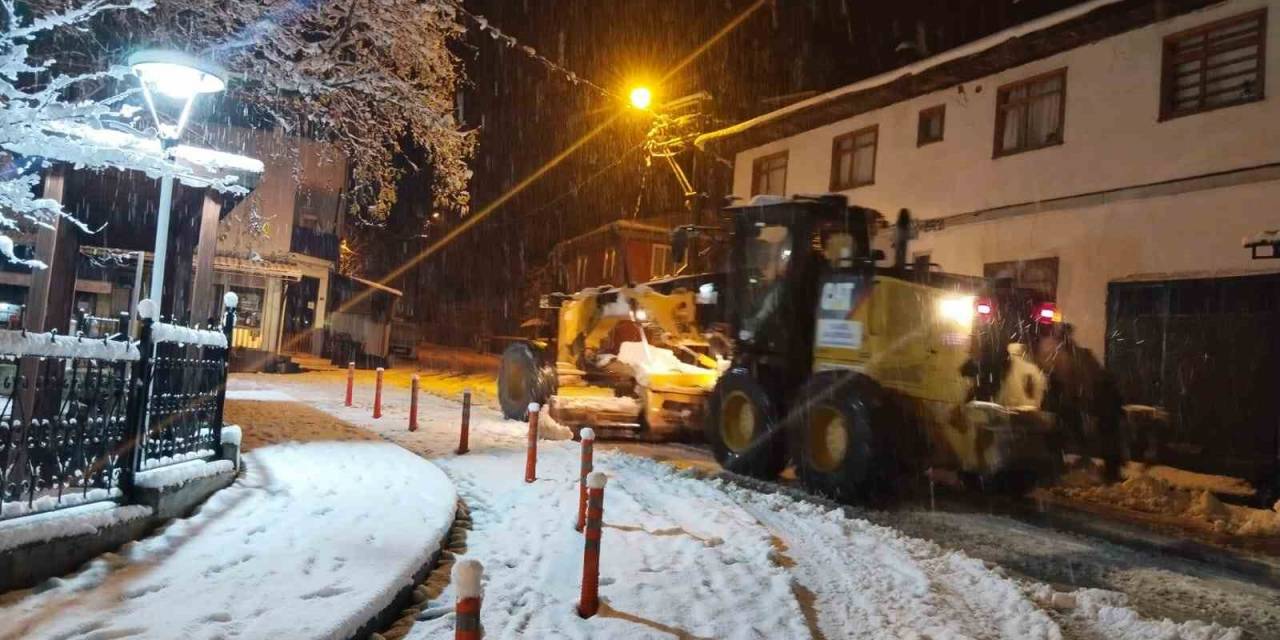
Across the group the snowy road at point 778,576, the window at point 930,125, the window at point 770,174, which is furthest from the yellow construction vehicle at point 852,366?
the window at point 770,174

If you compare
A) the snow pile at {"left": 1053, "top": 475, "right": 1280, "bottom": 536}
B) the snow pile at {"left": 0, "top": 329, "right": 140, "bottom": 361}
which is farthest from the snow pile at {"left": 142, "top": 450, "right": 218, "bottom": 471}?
the snow pile at {"left": 1053, "top": 475, "right": 1280, "bottom": 536}

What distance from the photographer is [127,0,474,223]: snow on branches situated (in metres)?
9.52

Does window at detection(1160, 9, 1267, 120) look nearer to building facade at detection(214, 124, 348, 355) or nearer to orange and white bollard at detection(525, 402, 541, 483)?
orange and white bollard at detection(525, 402, 541, 483)

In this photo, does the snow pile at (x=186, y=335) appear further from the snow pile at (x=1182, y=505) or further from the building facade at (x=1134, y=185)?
the snow pile at (x=1182, y=505)

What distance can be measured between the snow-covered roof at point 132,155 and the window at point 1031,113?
13150 millimetres

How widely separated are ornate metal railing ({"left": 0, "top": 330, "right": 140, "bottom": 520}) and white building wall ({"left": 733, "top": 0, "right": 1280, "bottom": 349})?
13687mm

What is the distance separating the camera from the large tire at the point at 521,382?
14.5m

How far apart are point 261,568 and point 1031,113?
49.8ft

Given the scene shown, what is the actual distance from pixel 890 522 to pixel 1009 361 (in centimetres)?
270

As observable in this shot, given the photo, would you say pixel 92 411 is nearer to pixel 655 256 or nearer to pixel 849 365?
pixel 849 365

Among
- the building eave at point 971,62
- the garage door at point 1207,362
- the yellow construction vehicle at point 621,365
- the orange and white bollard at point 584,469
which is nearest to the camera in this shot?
the orange and white bollard at point 584,469

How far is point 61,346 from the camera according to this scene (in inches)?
200

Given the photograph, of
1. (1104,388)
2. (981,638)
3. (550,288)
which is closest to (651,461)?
(1104,388)

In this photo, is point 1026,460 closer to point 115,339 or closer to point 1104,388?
point 1104,388
